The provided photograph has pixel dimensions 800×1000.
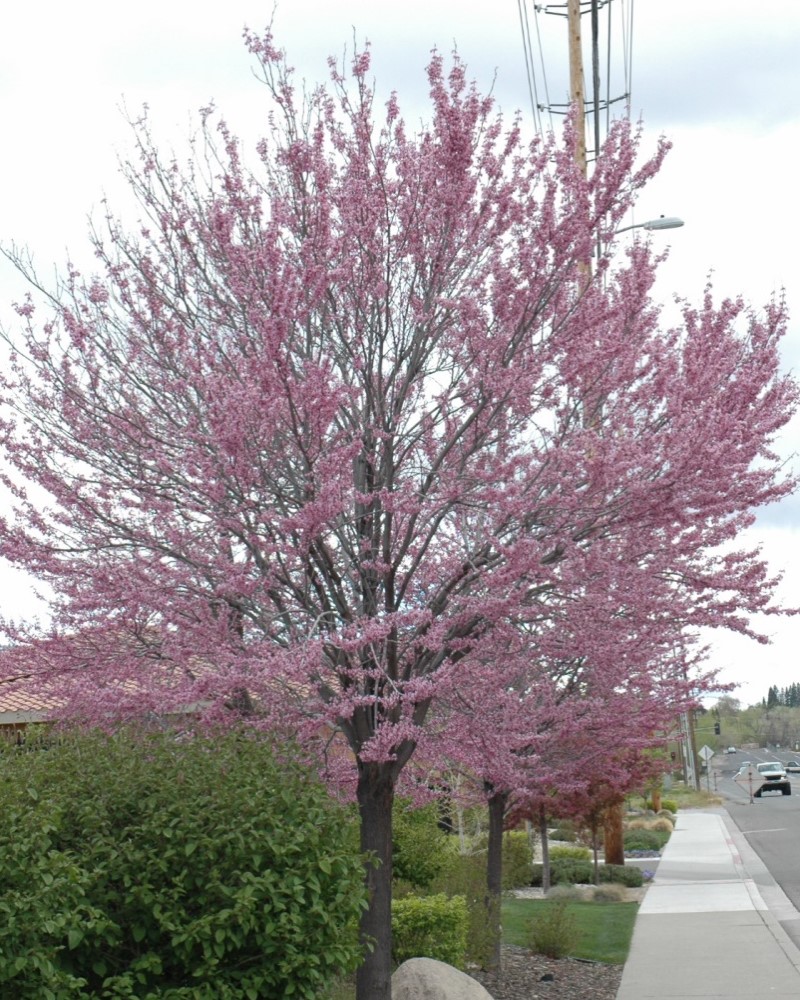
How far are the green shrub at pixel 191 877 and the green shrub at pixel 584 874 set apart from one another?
709 inches

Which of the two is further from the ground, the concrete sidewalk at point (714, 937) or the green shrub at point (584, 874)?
the green shrub at point (584, 874)

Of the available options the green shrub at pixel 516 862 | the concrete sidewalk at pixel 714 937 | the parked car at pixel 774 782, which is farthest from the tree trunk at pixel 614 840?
the parked car at pixel 774 782

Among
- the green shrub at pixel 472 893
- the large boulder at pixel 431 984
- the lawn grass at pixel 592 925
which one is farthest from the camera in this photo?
the lawn grass at pixel 592 925

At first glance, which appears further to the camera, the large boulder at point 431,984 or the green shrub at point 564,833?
the green shrub at point 564,833

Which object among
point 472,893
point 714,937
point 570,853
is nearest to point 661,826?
point 570,853

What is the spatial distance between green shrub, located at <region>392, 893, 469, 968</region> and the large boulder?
5.21 ft

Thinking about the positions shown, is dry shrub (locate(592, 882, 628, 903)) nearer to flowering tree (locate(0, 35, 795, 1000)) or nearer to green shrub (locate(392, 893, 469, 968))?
green shrub (locate(392, 893, 469, 968))

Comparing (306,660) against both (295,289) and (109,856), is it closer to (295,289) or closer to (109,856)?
(109,856)

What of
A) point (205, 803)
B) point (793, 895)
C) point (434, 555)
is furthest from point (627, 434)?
point (793, 895)

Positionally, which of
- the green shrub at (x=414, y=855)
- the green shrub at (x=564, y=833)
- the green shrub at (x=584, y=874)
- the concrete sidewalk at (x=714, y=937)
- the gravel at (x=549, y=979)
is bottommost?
the gravel at (x=549, y=979)

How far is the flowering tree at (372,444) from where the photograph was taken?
7.55m

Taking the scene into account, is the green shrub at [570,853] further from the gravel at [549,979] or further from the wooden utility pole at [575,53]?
the wooden utility pole at [575,53]

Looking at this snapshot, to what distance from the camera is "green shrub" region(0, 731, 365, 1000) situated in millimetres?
6105

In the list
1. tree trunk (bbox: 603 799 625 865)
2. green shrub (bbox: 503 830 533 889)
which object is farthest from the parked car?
tree trunk (bbox: 603 799 625 865)
